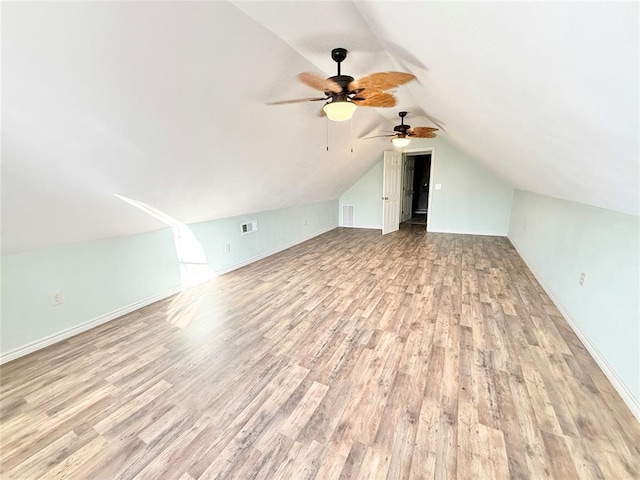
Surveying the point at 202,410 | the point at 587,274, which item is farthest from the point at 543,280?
the point at 202,410

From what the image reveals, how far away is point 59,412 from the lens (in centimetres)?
173

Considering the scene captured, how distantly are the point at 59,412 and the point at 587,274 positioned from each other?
409 cm

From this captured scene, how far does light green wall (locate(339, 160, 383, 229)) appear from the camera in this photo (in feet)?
23.1

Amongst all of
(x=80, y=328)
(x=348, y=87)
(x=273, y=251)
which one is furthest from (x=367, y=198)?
(x=80, y=328)

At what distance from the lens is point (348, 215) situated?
7.47 metres

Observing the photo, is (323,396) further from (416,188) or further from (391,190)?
(416,188)

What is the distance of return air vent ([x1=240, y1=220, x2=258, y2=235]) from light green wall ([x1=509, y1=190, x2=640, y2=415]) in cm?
412

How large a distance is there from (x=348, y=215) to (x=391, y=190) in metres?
1.47

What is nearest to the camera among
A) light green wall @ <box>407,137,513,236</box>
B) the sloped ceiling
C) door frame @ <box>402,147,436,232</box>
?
the sloped ceiling

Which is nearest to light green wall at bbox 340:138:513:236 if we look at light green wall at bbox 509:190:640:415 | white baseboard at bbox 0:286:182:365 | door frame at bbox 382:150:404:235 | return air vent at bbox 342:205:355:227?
door frame at bbox 382:150:404:235

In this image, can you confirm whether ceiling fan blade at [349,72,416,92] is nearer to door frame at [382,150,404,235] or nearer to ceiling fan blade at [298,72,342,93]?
ceiling fan blade at [298,72,342,93]

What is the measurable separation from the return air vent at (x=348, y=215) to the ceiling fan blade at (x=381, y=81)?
537cm

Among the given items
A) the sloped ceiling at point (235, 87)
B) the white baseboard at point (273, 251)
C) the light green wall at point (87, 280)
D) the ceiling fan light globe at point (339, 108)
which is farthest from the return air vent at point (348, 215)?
the ceiling fan light globe at point (339, 108)

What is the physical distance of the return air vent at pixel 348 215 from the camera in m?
7.40
